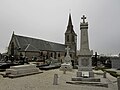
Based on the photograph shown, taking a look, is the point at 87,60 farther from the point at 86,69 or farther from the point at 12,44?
the point at 12,44

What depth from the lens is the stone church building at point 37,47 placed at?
47219 mm

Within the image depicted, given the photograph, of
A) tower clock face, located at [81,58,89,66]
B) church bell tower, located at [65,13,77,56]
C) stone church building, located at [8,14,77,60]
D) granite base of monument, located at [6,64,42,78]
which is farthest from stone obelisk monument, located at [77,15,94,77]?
church bell tower, located at [65,13,77,56]

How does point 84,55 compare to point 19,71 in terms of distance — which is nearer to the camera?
point 84,55

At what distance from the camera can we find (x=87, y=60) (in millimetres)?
12906

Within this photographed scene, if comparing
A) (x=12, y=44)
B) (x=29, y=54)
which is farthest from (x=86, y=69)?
(x=12, y=44)

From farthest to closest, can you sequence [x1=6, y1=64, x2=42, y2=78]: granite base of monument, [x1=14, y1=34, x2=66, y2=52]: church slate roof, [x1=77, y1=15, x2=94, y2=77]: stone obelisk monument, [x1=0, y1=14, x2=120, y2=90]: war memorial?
1. [x1=14, y1=34, x2=66, y2=52]: church slate roof
2. [x1=6, y1=64, x2=42, y2=78]: granite base of monument
3. [x1=77, y1=15, x2=94, y2=77]: stone obelisk monument
4. [x1=0, y1=14, x2=120, y2=90]: war memorial

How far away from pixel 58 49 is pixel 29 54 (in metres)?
22.3

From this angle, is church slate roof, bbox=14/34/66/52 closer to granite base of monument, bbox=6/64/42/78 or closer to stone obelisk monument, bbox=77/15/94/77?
granite base of monument, bbox=6/64/42/78

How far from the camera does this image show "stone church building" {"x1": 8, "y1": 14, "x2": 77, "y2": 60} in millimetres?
47219

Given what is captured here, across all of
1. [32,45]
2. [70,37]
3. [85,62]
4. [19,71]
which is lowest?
[19,71]

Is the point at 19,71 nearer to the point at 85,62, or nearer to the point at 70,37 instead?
the point at 85,62

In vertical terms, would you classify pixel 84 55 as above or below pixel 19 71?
above

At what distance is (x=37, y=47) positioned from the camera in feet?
179

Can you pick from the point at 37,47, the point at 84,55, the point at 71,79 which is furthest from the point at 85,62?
the point at 37,47
